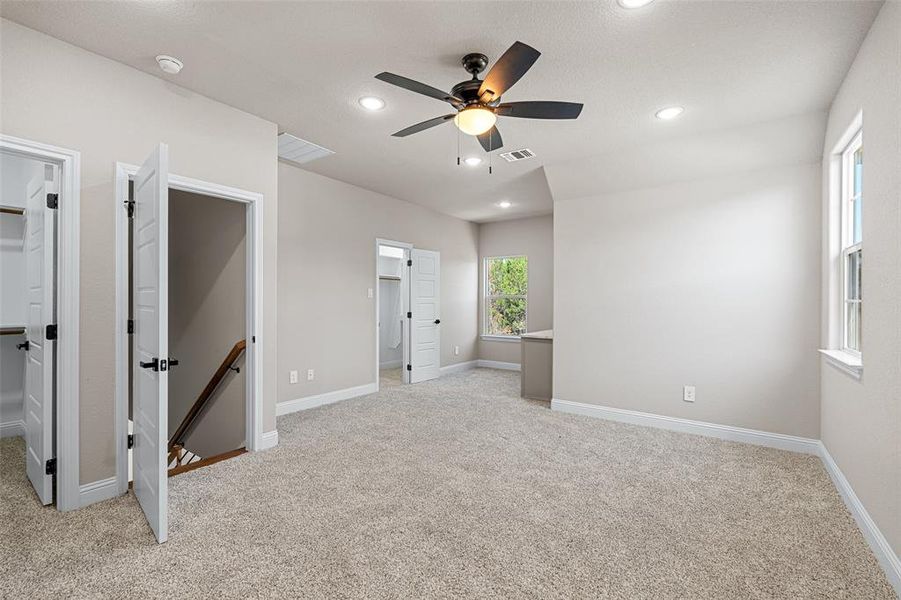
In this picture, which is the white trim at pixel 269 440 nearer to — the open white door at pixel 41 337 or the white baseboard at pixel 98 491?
the white baseboard at pixel 98 491

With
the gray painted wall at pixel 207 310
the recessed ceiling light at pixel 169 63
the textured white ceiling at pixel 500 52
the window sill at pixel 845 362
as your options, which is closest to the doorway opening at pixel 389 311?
the gray painted wall at pixel 207 310

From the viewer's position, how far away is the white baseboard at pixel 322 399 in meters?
4.62

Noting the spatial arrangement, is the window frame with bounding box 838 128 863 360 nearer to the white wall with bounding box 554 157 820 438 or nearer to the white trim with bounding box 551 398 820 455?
the white wall with bounding box 554 157 820 438

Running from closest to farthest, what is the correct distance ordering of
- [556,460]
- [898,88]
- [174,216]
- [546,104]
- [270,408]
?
1. [898,88]
2. [546,104]
3. [556,460]
4. [270,408]
5. [174,216]

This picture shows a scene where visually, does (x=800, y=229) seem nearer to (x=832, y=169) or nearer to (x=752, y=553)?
(x=832, y=169)

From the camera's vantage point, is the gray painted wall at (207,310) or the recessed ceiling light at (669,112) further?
the gray painted wall at (207,310)

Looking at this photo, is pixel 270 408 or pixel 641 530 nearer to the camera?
pixel 641 530

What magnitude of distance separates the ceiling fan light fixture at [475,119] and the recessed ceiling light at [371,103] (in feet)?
2.98

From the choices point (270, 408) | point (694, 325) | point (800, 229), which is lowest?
point (270, 408)

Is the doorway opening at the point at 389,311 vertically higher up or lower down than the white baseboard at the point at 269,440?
higher up

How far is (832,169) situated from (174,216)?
19.4ft

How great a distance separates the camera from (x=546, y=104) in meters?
2.29

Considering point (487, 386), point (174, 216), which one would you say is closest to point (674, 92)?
point (487, 386)

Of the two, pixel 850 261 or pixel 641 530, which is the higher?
pixel 850 261
